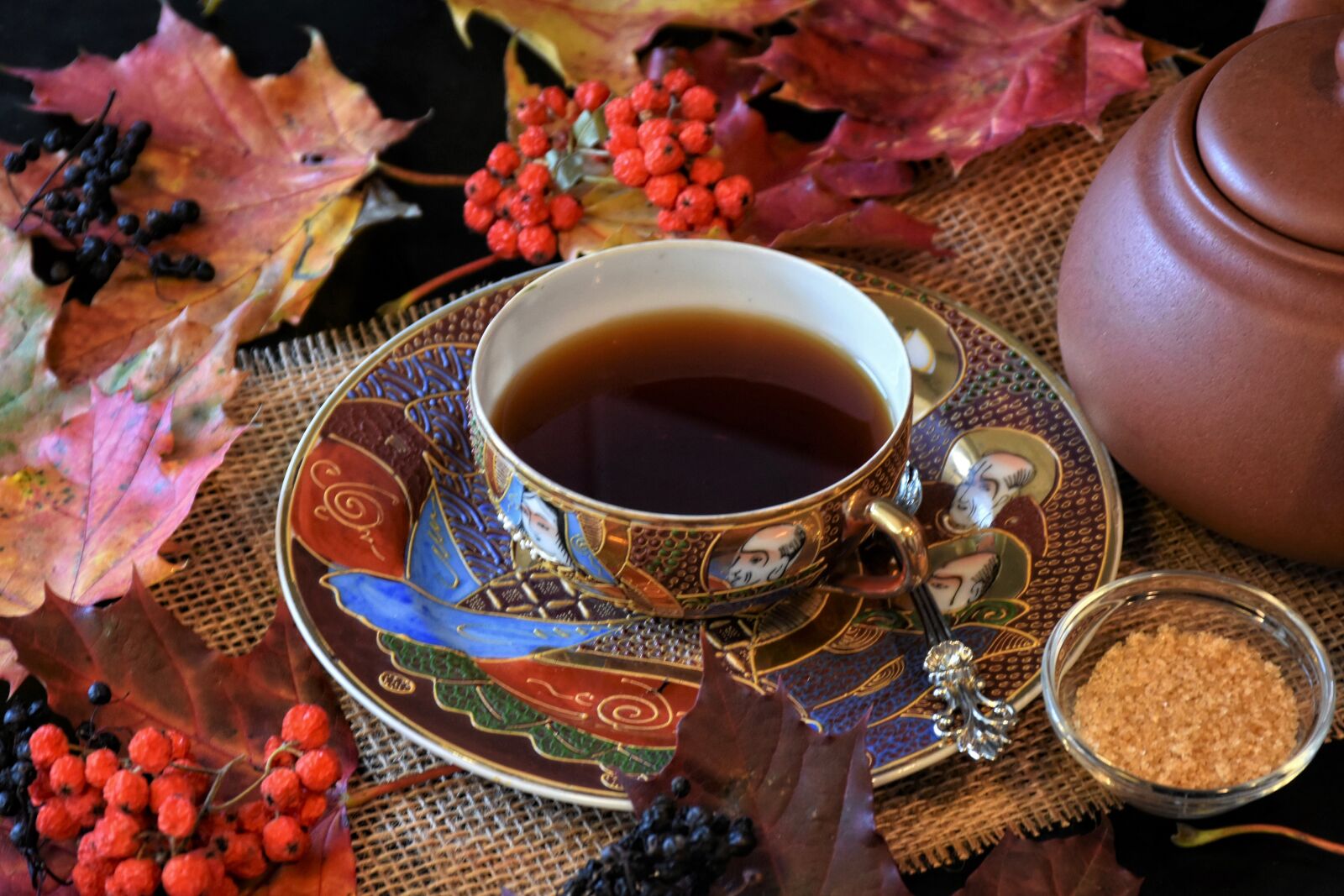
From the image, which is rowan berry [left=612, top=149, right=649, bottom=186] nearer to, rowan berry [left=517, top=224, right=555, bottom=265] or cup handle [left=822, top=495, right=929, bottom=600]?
rowan berry [left=517, top=224, right=555, bottom=265]

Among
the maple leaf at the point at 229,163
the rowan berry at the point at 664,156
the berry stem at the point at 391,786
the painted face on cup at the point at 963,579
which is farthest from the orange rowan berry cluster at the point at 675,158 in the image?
the berry stem at the point at 391,786

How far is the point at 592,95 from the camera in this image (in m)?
1.02

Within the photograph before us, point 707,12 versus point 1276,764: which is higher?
point 707,12

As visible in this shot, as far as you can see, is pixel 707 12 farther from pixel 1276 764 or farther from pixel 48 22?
pixel 1276 764

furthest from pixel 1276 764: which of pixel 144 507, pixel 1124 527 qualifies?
pixel 144 507

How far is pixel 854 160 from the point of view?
40.5 inches

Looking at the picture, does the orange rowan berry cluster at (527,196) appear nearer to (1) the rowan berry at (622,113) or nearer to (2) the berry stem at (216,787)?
(1) the rowan berry at (622,113)

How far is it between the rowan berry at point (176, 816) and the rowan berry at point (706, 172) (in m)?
0.55

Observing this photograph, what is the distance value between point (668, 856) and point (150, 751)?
0.87 ft

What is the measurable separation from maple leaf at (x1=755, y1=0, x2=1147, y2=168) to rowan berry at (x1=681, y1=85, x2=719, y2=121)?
0.08m

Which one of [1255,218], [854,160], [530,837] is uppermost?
[1255,218]

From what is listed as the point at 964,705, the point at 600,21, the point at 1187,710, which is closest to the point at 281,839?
the point at 964,705

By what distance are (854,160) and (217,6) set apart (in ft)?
2.04

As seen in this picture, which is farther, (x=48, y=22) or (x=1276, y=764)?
(x=48, y=22)
